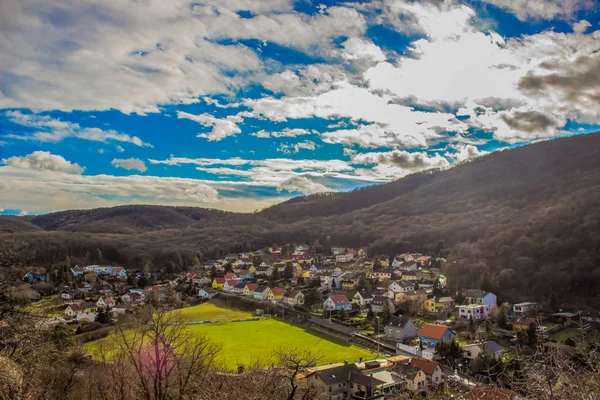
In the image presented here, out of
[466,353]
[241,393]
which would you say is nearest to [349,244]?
[466,353]

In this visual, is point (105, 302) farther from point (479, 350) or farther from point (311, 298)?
point (479, 350)

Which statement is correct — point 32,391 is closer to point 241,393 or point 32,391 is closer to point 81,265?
point 241,393

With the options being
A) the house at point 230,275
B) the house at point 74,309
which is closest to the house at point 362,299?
the house at point 230,275

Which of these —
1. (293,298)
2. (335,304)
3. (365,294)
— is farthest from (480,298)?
(293,298)

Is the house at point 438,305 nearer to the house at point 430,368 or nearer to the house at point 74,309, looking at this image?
the house at point 430,368

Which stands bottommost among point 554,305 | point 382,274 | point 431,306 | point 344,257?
point 431,306

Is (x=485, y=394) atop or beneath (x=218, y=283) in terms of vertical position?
atop
